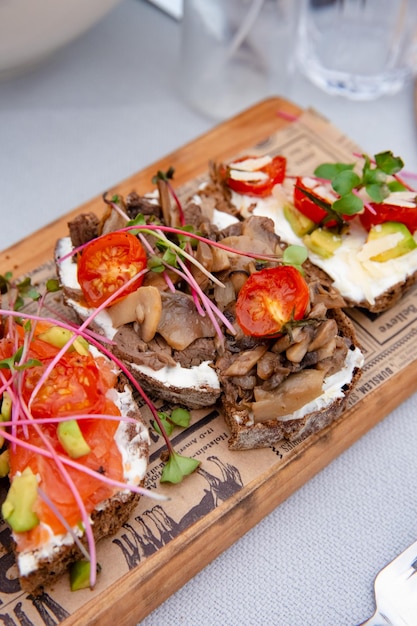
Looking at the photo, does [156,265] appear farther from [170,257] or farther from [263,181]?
[263,181]

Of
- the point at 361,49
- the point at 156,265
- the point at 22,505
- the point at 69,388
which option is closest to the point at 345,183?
the point at 156,265

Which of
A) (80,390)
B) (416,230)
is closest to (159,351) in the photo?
(80,390)

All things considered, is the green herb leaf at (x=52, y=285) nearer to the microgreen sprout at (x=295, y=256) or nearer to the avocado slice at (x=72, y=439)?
the avocado slice at (x=72, y=439)

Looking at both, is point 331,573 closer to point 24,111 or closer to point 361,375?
point 361,375

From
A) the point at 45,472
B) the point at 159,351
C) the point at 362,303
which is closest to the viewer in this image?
the point at 45,472

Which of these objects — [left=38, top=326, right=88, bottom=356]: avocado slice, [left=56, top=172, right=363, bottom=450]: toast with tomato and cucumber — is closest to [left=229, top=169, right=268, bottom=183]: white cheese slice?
[left=56, top=172, right=363, bottom=450]: toast with tomato and cucumber

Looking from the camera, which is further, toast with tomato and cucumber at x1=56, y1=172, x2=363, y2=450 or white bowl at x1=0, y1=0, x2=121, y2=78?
white bowl at x1=0, y1=0, x2=121, y2=78

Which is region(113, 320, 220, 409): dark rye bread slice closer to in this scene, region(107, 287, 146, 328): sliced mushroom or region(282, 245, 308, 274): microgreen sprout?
region(107, 287, 146, 328): sliced mushroom
